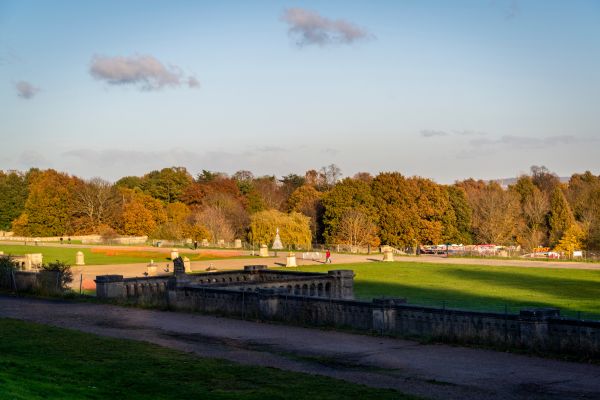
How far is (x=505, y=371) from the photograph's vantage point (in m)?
15.8

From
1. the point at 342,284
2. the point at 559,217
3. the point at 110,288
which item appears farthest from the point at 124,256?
the point at 559,217

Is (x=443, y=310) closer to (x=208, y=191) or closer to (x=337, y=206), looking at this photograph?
(x=337, y=206)

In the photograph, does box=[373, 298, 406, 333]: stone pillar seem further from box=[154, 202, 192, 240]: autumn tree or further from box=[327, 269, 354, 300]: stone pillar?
box=[154, 202, 192, 240]: autumn tree

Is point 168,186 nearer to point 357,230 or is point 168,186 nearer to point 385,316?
point 357,230

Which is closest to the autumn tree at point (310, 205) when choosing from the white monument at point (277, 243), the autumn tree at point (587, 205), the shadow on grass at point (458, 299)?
the white monument at point (277, 243)

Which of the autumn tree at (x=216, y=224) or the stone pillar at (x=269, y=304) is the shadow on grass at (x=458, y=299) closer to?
the stone pillar at (x=269, y=304)

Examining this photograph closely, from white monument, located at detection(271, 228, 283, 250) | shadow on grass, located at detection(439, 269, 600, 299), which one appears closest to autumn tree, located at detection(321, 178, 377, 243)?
white monument, located at detection(271, 228, 283, 250)

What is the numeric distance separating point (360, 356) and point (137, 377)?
5.36 meters

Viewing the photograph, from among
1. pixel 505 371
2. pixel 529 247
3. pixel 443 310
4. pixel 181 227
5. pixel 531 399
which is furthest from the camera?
pixel 181 227

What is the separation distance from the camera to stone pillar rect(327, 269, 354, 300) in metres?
32.8

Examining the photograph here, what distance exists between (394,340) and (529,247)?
8002 centimetres

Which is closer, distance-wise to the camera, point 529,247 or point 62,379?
point 62,379

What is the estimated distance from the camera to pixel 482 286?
44969 millimetres

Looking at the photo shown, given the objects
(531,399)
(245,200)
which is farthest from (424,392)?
(245,200)
